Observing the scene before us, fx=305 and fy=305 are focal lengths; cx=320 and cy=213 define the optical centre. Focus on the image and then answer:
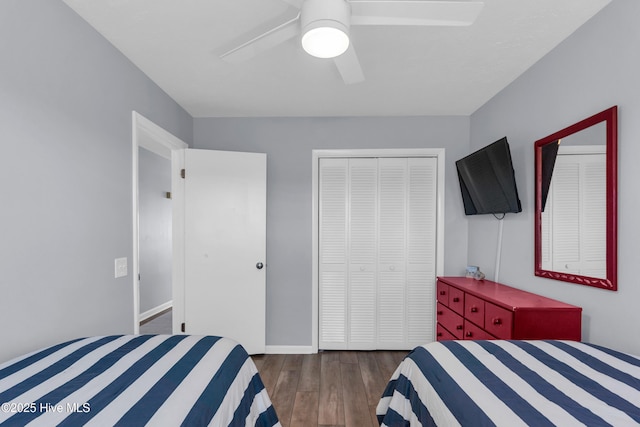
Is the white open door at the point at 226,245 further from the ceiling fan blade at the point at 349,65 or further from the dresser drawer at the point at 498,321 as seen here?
the dresser drawer at the point at 498,321

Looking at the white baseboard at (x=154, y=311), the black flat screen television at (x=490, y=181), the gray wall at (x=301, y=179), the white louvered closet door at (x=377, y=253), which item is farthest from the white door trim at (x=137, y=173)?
the black flat screen television at (x=490, y=181)

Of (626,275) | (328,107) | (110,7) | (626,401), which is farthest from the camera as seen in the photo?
(328,107)

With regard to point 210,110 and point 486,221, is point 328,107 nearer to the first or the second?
point 210,110

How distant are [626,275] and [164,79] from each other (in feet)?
10.2

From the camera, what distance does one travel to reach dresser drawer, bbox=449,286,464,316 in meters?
2.38

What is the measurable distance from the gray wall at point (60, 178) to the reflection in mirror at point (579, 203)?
2735 mm

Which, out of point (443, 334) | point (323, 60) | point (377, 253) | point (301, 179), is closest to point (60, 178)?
point (323, 60)

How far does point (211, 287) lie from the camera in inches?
116

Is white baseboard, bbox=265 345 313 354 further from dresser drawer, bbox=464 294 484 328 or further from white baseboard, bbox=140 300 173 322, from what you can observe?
white baseboard, bbox=140 300 173 322

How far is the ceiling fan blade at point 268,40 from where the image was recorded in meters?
1.33

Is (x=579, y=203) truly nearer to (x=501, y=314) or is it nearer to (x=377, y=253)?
(x=501, y=314)

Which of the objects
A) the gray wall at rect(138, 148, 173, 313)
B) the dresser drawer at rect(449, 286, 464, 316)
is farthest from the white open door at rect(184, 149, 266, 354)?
the dresser drawer at rect(449, 286, 464, 316)

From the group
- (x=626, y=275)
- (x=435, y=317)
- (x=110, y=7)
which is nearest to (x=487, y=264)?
(x=435, y=317)

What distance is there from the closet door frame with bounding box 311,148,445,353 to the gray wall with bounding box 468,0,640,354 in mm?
689
